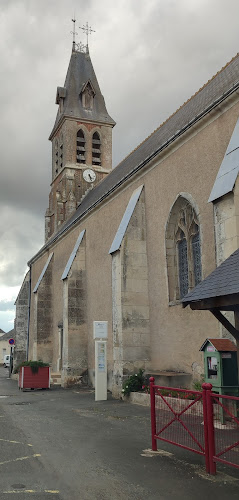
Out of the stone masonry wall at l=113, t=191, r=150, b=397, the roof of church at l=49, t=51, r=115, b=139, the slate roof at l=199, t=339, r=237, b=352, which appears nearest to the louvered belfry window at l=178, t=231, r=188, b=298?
the stone masonry wall at l=113, t=191, r=150, b=397

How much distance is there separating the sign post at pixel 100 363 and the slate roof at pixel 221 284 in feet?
22.3

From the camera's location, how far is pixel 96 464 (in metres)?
5.51

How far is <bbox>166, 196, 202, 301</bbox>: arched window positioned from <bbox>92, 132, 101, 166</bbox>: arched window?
56.4 feet

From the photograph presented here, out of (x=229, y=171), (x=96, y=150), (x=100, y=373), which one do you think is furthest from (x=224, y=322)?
(x=96, y=150)

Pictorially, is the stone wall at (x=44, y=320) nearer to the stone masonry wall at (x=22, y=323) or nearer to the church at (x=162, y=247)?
the church at (x=162, y=247)

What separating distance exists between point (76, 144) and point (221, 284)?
23996mm

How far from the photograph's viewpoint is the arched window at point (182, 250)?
1149cm

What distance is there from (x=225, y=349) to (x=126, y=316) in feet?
17.9

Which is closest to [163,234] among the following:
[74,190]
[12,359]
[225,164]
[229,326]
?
[225,164]

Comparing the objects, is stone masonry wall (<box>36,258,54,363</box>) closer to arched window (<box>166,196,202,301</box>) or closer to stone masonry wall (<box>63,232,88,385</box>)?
stone masonry wall (<box>63,232,88,385</box>)

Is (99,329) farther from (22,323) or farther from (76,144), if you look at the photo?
(76,144)

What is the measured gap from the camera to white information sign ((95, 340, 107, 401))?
40.3ft

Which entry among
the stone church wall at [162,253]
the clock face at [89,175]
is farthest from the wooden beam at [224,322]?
the clock face at [89,175]

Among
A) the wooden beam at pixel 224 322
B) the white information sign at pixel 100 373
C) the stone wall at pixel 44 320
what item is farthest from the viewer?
the stone wall at pixel 44 320
